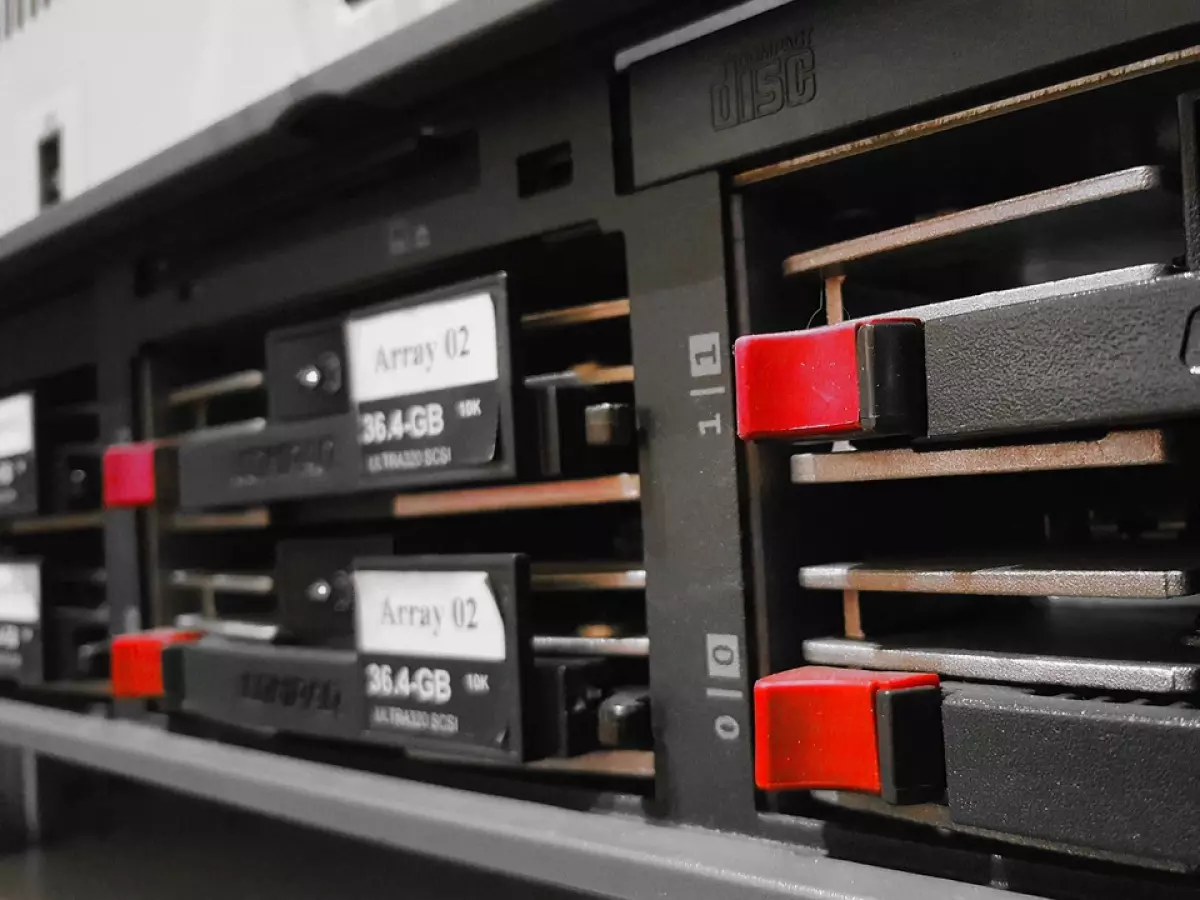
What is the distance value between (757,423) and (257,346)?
1.69 feet

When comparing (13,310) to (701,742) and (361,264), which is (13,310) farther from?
(701,742)

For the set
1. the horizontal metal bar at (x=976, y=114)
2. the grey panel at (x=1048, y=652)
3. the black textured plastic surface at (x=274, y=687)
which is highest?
the horizontal metal bar at (x=976, y=114)

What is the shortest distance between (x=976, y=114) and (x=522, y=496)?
256mm

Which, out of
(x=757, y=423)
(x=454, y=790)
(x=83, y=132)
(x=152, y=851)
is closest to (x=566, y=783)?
(x=454, y=790)

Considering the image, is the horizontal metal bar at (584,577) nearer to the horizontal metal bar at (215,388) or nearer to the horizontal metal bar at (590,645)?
the horizontal metal bar at (590,645)

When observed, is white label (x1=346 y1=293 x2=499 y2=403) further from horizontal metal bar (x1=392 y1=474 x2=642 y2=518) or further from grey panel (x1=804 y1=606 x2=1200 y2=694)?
grey panel (x1=804 y1=606 x2=1200 y2=694)

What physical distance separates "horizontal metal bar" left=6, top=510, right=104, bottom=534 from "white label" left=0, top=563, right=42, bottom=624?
0.04 metres

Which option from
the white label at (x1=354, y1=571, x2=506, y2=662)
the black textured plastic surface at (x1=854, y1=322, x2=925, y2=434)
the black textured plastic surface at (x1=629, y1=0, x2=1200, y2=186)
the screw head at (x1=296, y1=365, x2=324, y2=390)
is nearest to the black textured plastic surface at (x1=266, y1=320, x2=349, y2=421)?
the screw head at (x1=296, y1=365, x2=324, y2=390)

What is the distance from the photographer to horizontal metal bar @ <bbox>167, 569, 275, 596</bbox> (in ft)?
2.26

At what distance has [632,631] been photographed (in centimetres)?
56

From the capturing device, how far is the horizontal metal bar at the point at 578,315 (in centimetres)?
51

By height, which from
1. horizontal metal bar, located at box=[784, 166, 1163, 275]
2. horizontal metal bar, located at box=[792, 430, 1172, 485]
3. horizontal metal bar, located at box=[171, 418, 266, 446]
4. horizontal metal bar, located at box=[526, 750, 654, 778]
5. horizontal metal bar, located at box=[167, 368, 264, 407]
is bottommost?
horizontal metal bar, located at box=[526, 750, 654, 778]

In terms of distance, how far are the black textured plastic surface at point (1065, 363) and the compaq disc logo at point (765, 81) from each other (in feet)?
0.37

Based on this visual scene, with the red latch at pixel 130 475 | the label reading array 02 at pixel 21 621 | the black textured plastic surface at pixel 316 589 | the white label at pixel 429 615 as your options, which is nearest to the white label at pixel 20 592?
the label reading array 02 at pixel 21 621
